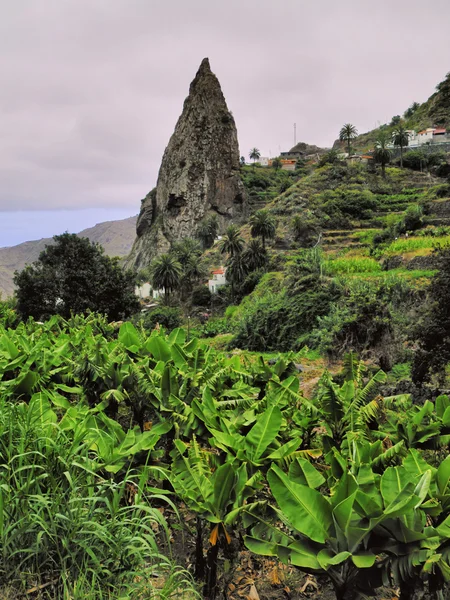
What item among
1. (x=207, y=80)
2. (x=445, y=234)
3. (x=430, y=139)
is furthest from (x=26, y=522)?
(x=207, y=80)

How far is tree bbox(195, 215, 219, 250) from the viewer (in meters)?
86.9

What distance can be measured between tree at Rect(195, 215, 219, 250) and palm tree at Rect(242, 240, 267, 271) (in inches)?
1591

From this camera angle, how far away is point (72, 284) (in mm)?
26141

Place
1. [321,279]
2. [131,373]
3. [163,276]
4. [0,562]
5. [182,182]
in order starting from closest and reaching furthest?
[0,562], [131,373], [321,279], [163,276], [182,182]

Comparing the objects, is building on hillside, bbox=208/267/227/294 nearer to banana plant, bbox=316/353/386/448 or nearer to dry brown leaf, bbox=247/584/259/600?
banana plant, bbox=316/353/386/448

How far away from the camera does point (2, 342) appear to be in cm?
481

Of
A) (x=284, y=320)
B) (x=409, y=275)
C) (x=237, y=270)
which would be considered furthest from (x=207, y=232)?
(x=284, y=320)

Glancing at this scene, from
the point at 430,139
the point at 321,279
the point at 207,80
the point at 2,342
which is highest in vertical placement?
the point at 207,80

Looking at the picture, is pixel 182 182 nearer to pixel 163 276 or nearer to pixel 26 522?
pixel 163 276

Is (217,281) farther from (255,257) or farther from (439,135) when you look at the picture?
(439,135)

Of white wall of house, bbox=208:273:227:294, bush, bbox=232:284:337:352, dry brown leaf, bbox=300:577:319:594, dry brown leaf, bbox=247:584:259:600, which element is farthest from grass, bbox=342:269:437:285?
white wall of house, bbox=208:273:227:294

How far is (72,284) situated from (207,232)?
205ft

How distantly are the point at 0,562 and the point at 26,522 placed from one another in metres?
0.26

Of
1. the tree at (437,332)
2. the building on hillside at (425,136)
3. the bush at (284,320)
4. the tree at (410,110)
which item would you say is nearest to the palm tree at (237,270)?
the bush at (284,320)
